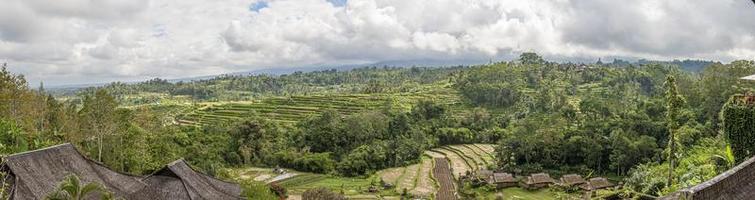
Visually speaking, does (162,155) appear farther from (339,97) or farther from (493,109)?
(493,109)

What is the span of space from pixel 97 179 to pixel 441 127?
4269cm

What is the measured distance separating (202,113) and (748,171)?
62.9m

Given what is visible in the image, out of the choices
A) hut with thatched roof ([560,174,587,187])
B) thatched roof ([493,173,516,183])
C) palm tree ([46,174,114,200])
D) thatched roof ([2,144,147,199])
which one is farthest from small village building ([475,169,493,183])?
palm tree ([46,174,114,200])

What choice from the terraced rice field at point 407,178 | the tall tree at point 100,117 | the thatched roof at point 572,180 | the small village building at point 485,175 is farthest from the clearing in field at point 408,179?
the tall tree at point 100,117

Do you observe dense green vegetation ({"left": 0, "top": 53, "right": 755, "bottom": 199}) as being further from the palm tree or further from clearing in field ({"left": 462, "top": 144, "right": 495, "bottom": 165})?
the palm tree

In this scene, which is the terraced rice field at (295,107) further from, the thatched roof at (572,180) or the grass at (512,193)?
the thatched roof at (572,180)

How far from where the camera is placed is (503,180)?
38.0 metres

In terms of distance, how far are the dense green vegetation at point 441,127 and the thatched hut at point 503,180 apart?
11.7 ft

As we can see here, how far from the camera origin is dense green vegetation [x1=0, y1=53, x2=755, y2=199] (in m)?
26.4

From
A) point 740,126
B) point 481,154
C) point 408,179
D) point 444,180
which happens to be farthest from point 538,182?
point 740,126

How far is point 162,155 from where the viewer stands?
102 ft

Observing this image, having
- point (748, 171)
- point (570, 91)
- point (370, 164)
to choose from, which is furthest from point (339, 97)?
point (748, 171)

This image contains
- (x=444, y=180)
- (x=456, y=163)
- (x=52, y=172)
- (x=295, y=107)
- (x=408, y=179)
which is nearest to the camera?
(x=52, y=172)

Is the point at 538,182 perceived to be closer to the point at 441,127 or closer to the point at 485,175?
the point at 485,175
